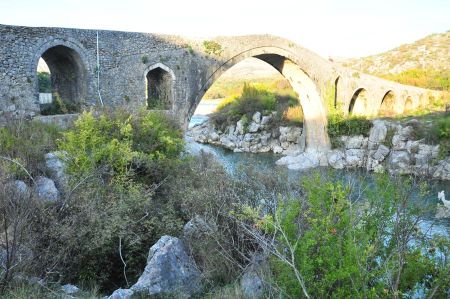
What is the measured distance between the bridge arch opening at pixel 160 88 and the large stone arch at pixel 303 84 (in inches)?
55.2

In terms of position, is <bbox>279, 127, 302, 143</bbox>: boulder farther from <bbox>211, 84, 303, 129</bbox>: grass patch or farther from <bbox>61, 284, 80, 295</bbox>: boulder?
<bbox>61, 284, 80, 295</bbox>: boulder

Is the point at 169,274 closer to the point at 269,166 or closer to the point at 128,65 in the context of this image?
the point at 128,65

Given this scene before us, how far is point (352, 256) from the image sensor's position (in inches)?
144

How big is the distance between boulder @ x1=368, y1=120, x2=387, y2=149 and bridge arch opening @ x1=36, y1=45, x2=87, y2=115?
1361cm

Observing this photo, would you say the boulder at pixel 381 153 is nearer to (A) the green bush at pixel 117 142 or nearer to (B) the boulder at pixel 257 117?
(B) the boulder at pixel 257 117

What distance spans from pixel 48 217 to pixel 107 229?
31.2 inches

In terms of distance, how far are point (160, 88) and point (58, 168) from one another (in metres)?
7.01

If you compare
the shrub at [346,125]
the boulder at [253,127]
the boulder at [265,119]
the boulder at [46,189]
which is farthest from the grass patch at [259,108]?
the boulder at [46,189]

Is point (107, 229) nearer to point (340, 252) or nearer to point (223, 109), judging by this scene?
point (340, 252)

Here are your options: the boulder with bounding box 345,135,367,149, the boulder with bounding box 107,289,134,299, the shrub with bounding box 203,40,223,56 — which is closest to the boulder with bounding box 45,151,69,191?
the boulder with bounding box 107,289,134,299

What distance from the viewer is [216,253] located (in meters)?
5.56

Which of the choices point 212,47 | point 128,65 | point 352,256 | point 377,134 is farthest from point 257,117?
point 352,256

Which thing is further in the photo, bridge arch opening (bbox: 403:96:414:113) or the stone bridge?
bridge arch opening (bbox: 403:96:414:113)

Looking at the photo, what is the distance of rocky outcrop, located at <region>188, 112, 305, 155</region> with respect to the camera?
24.3 meters
